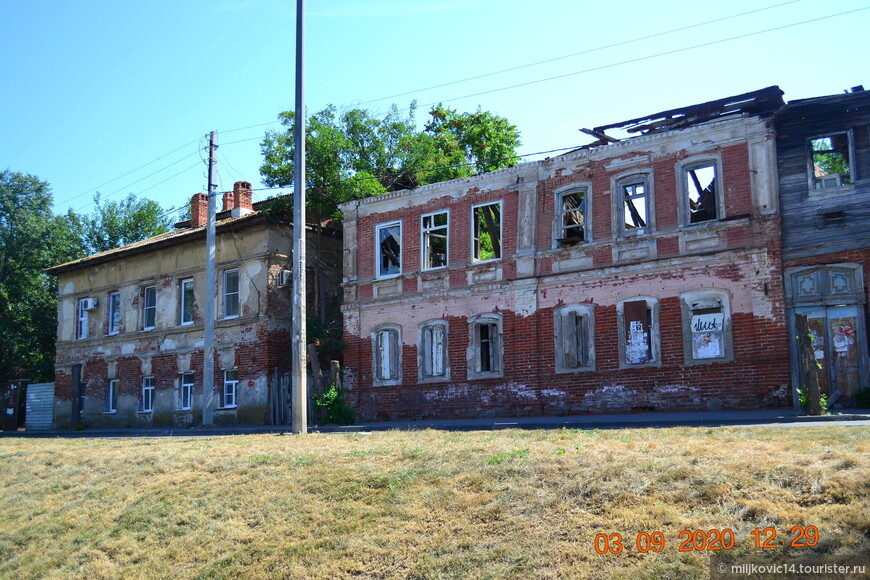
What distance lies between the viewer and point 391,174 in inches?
1229

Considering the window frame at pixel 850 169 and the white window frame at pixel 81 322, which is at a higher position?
the window frame at pixel 850 169

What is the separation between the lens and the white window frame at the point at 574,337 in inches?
883

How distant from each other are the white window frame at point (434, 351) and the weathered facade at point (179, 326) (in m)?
6.64

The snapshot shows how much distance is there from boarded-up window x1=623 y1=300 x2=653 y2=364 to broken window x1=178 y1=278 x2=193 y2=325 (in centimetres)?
1842

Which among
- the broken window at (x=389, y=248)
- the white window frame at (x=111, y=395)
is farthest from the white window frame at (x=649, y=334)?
the white window frame at (x=111, y=395)

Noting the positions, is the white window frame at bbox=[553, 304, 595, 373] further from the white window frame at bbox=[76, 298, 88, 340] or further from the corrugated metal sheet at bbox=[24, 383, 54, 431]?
the corrugated metal sheet at bbox=[24, 383, 54, 431]

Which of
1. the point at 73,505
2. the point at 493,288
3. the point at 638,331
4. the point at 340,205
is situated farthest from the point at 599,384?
the point at 73,505

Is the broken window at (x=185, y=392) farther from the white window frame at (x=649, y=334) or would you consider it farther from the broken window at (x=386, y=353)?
the white window frame at (x=649, y=334)

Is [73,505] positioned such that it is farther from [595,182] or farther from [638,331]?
[595,182]

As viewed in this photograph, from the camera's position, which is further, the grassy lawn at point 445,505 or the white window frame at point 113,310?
the white window frame at point 113,310

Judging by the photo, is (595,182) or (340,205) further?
(340,205)

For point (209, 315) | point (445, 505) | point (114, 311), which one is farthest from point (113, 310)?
point (445, 505)

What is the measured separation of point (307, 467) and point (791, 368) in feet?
40.1

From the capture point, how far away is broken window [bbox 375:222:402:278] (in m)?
27.0
